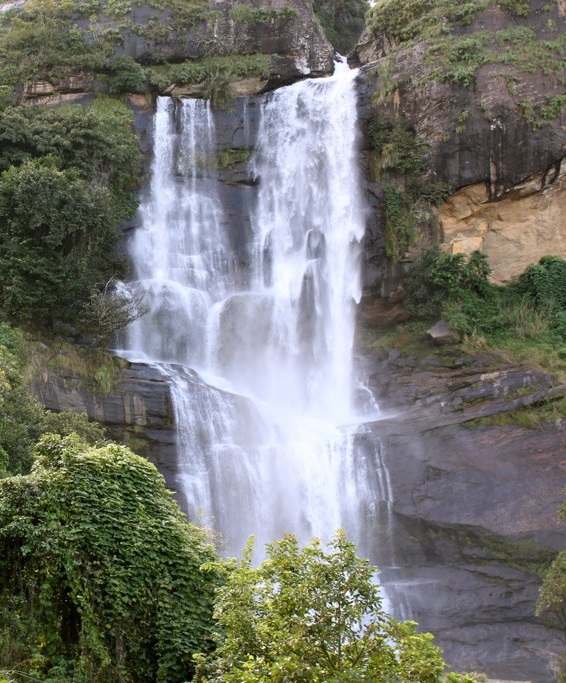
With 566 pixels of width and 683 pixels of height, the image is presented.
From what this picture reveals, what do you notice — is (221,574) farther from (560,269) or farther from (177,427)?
(560,269)

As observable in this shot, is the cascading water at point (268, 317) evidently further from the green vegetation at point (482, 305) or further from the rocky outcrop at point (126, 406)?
the green vegetation at point (482, 305)

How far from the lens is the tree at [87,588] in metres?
9.29

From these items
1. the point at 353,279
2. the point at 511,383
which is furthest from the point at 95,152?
the point at 511,383

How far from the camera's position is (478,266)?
26781mm

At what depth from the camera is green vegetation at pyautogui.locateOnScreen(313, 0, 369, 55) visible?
128 ft

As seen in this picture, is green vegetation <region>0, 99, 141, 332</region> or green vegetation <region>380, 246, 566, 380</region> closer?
green vegetation <region>0, 99, 141, 332</region>

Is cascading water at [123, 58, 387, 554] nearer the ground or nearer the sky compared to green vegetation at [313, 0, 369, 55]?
nearer the ground

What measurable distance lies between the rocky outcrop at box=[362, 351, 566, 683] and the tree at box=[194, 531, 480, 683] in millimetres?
11408

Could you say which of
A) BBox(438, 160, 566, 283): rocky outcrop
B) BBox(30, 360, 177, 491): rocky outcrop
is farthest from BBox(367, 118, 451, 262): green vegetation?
BBox(30, 360, 177, 491): rocky outcrop

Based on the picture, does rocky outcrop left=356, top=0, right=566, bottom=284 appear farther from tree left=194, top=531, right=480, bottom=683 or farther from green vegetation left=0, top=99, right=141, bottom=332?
tree left=194, top=531, right=480, bottom=683

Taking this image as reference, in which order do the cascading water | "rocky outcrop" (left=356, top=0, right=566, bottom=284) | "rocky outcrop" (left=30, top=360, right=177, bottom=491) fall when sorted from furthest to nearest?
"rocky outcrop" (left=356, top=0, right=566, bottom=284) < the cascading water < "rocky outcrop" (left=30, top=360, right=177, bottom=491)

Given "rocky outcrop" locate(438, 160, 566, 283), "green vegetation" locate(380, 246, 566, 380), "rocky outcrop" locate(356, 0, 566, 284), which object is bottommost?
"green vegetation" locate(380, 246, 566, 380)

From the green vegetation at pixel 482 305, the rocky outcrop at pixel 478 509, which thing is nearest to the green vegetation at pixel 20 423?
the rocky outcrop at pixel 478 509

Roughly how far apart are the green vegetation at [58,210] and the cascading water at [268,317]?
2.18m
